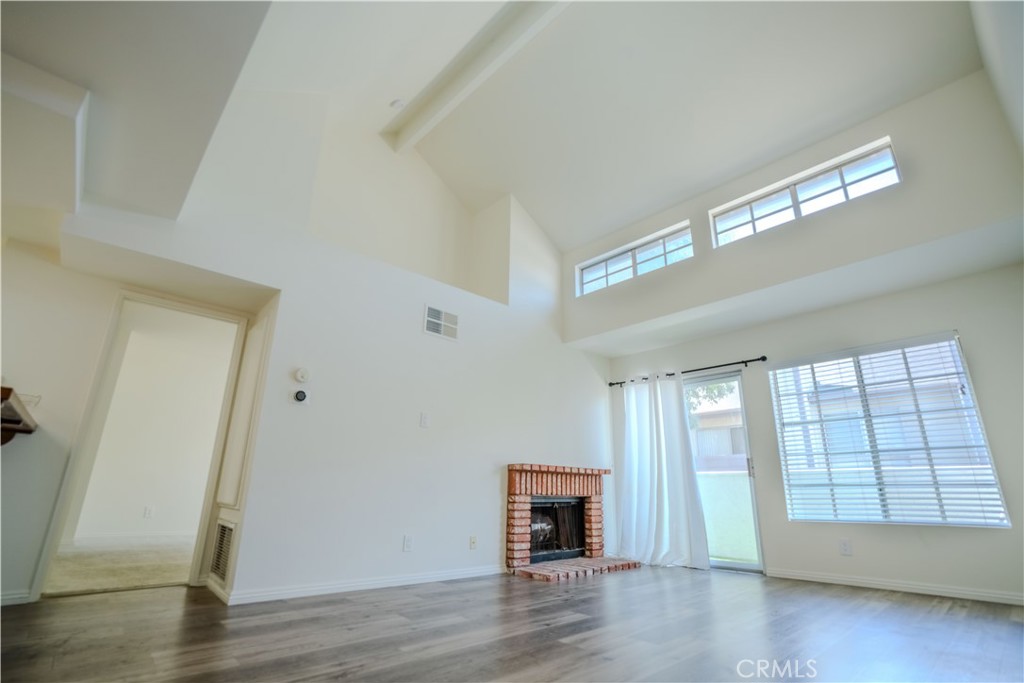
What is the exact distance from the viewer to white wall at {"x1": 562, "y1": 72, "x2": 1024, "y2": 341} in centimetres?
305

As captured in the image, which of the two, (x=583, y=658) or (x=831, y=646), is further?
(x=831, y=646)

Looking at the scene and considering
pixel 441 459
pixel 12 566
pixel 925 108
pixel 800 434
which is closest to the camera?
pixel 12 566

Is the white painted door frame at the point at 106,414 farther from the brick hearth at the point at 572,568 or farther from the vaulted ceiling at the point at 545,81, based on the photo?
the brick hearth at the point at 572,568

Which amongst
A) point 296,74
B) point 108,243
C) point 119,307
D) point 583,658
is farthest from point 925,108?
point 119,307

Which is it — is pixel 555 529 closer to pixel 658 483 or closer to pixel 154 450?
pixel 658 483

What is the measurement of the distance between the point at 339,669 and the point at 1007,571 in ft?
14.4

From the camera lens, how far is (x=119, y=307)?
315 centimetres

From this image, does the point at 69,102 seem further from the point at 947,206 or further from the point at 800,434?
the point at 800,434

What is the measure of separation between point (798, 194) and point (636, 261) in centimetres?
165

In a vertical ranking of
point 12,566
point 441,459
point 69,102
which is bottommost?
point 12,566

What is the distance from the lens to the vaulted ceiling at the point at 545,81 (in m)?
1.80

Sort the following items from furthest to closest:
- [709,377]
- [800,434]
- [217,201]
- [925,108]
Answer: [709,377] < [800,434] < [925,108] < [217,201]

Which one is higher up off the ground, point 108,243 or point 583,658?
point 108,243

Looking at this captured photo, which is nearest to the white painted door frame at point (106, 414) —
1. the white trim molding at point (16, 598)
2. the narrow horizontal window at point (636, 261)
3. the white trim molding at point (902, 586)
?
the white trim molding at point (16, 598)
